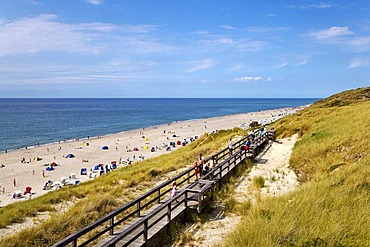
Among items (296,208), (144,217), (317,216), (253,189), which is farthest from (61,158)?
(317,216)

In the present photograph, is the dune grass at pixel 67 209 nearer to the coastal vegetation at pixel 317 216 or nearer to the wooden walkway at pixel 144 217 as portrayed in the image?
the wooden walkway at pixel 144 217

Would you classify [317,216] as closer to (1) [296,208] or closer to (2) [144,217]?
(1) [296,208]

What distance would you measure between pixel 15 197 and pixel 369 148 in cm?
2255

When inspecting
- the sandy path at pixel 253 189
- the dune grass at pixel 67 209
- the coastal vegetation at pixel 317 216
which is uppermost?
the coastal vegetation at pixel 317 216

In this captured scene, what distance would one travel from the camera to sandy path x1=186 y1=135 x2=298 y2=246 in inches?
273

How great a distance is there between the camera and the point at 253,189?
10.1 meters

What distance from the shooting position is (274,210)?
6.62 m

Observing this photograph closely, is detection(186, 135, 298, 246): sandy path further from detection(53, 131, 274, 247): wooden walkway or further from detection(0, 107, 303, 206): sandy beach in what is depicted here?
detection(0, 107, 303, 206): sandy beach

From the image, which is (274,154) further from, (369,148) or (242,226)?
(242,226)

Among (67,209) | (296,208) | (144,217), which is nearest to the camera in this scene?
(144,217)

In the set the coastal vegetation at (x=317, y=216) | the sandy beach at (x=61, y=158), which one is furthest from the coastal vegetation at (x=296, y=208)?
the sandy beach at (x=61, y=158)

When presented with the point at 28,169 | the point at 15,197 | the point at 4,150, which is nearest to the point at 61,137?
the point at 4,150

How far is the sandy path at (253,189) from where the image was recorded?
694cm

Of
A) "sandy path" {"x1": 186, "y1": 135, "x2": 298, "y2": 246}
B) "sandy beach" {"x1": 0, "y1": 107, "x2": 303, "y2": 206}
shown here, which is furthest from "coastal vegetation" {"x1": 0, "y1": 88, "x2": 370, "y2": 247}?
"sandy beach" {"x1": 0, "y1": 107, "x2": 303, "y2": 206}
